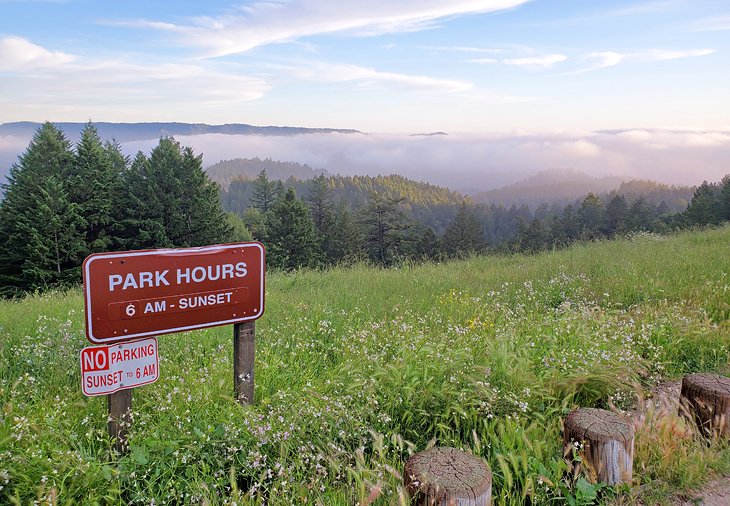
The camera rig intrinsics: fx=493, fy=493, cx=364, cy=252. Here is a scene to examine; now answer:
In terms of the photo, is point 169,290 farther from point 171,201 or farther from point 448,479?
point 171,201

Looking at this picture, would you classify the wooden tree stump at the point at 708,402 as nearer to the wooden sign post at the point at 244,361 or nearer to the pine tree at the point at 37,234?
the wooden sign post at the point at 244,361

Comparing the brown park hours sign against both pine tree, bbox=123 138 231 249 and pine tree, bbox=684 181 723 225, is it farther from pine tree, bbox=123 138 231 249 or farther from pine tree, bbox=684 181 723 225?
pine tree, bbox=684 181 723 225

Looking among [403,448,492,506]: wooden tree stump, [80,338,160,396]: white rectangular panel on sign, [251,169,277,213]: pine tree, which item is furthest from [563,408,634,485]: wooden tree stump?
[251,169,277,213]: pine tree

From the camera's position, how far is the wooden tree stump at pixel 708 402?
4055mm

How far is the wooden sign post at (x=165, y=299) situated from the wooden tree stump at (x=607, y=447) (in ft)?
8.70

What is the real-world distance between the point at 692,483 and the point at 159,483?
380cm

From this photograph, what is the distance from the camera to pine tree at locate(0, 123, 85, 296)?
100 ft

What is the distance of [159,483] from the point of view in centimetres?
343

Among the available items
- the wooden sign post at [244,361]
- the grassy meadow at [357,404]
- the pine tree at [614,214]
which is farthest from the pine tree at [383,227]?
the wooden sign post at [244,361]

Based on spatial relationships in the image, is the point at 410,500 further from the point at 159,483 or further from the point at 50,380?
the point at 50,380

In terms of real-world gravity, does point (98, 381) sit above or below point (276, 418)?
above

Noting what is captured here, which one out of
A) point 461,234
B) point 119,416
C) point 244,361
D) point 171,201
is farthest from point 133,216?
point 461,234

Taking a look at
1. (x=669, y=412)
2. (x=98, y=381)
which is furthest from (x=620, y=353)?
(x=98, y=381)

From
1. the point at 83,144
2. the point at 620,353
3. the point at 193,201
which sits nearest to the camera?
the point at 620,353
